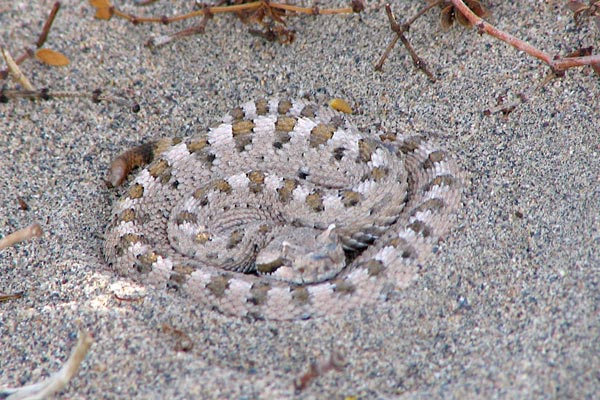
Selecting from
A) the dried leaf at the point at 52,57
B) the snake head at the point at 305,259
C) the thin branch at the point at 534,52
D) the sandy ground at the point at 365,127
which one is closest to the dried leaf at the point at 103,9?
the sandy ground at the point at 365,127

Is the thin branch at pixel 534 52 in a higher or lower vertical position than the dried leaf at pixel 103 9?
higher

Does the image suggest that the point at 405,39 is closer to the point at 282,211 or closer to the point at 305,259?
the point at 282,211

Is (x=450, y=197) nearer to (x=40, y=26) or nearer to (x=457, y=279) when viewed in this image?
(x=457, y=279)

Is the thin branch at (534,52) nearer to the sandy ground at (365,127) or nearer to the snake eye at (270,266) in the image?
the sandy ground at (365,127)

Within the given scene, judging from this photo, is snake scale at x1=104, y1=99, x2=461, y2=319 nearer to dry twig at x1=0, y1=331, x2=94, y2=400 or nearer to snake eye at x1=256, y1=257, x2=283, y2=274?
snake eye at x1=256, y1=257, x2=283, y2=274

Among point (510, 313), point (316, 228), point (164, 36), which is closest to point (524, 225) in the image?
point (510, 313)
